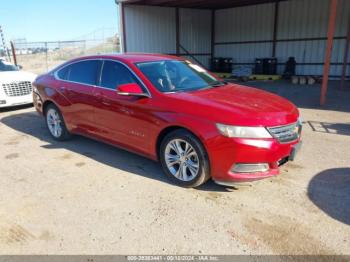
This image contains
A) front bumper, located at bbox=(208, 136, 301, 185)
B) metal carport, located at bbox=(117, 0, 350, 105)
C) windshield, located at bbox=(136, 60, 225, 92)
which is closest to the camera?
front bumper, located at bbox=(208, 136, 301, 185)

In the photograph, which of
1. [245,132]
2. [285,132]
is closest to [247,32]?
[285,132]

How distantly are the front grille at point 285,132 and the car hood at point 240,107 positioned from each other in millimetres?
58

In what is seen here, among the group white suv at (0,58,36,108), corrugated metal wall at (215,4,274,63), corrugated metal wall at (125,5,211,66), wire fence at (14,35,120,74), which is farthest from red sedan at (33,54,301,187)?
corrugated metal wall at (215,4,274,63)

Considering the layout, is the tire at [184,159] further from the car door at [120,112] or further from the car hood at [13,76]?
the car hood at [13,76]

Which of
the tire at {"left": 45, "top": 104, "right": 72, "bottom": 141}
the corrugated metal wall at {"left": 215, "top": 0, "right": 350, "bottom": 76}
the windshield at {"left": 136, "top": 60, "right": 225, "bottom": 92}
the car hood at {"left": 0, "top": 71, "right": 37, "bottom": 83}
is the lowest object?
the tire at {"left": 45, "top": 104, "right": 72, "bottom": 141}

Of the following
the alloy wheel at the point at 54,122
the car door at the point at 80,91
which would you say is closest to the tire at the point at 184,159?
the car door at the point at 80,91

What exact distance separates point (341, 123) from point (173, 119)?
4.92 metres

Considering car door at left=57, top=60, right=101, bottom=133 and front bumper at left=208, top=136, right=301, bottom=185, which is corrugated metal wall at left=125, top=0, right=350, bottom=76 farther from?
front bumper at left=208, top=136, right=301, bottom=185

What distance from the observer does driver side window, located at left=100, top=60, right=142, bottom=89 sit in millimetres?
4316

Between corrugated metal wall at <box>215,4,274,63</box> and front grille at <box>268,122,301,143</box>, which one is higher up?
corrugated metal wall at <box>215,4,274,63</box>

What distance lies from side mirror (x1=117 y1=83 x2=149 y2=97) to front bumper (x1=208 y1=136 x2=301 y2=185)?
1264 millimetres

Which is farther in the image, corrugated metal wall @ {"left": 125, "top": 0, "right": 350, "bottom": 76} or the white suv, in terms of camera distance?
corrugated metal wall @ {"left": 125, "top": 0, "right": 350, "bottom": 76}

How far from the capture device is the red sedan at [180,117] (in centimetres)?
335

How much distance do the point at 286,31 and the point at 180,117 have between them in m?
14.5
